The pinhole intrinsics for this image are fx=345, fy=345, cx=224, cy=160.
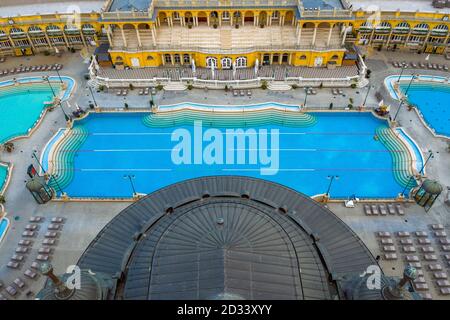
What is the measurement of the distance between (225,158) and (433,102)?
173ft

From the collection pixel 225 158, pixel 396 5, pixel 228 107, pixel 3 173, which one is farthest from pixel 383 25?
pixel 3 173

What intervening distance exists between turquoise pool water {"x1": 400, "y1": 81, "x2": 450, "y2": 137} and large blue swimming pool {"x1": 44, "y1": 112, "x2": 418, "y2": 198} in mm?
12514

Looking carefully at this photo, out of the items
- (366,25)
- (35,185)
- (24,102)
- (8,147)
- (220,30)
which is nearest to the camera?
(35,185)

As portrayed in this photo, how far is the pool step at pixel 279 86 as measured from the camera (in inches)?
3307

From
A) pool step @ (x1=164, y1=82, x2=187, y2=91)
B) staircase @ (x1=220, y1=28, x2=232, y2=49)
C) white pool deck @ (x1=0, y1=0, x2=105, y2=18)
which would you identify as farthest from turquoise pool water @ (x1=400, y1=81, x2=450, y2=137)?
white pool deck @ (x1=0, y1=0, x2=105, y2=18)

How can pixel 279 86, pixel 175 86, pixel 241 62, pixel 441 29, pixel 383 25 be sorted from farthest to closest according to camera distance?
pixel 383 25 < pixel 441 29 < pixel 241 62 < pixel 175 86 < pixel 279 86

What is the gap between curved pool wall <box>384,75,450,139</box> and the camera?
251 ft

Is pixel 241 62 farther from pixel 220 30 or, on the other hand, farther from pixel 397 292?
pixel 397 292

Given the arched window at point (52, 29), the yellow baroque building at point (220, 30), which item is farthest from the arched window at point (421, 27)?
the arched window at point (52, 29)

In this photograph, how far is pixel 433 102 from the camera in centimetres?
8225

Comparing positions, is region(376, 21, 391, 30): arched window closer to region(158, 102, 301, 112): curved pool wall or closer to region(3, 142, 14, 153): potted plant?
region(158, 102, 301, 112): curved pool wall

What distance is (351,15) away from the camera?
82.7 meters
